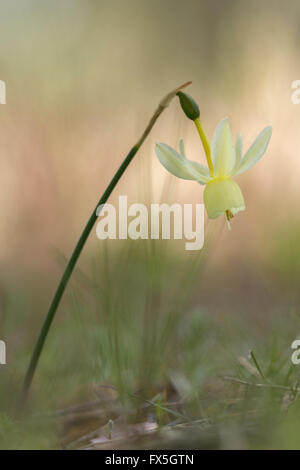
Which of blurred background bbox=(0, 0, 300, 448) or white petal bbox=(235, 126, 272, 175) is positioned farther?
blurred background bbox=(0, 0, 300, 448)

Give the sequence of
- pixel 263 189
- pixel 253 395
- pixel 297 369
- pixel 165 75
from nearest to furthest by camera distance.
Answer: pixel 253 395 < pixel 297 369 < pixel 263 189 < pixel 165 75

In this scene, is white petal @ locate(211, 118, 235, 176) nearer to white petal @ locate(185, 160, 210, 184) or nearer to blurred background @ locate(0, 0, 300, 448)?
white petal @ locate(185, 160, 210, 184)

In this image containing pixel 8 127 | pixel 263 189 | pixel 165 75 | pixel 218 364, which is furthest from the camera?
pixel 165 75

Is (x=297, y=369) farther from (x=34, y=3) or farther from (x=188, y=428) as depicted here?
(x=34, y=3)

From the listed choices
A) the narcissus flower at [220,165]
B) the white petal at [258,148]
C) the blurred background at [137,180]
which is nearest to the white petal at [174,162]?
the narcissus flower at [220,165]

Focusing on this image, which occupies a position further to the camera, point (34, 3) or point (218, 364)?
point (34, 3)

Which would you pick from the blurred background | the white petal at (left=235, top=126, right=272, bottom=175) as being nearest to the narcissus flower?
the white petal at (left=235, top=126, right=272, bottom=175)
